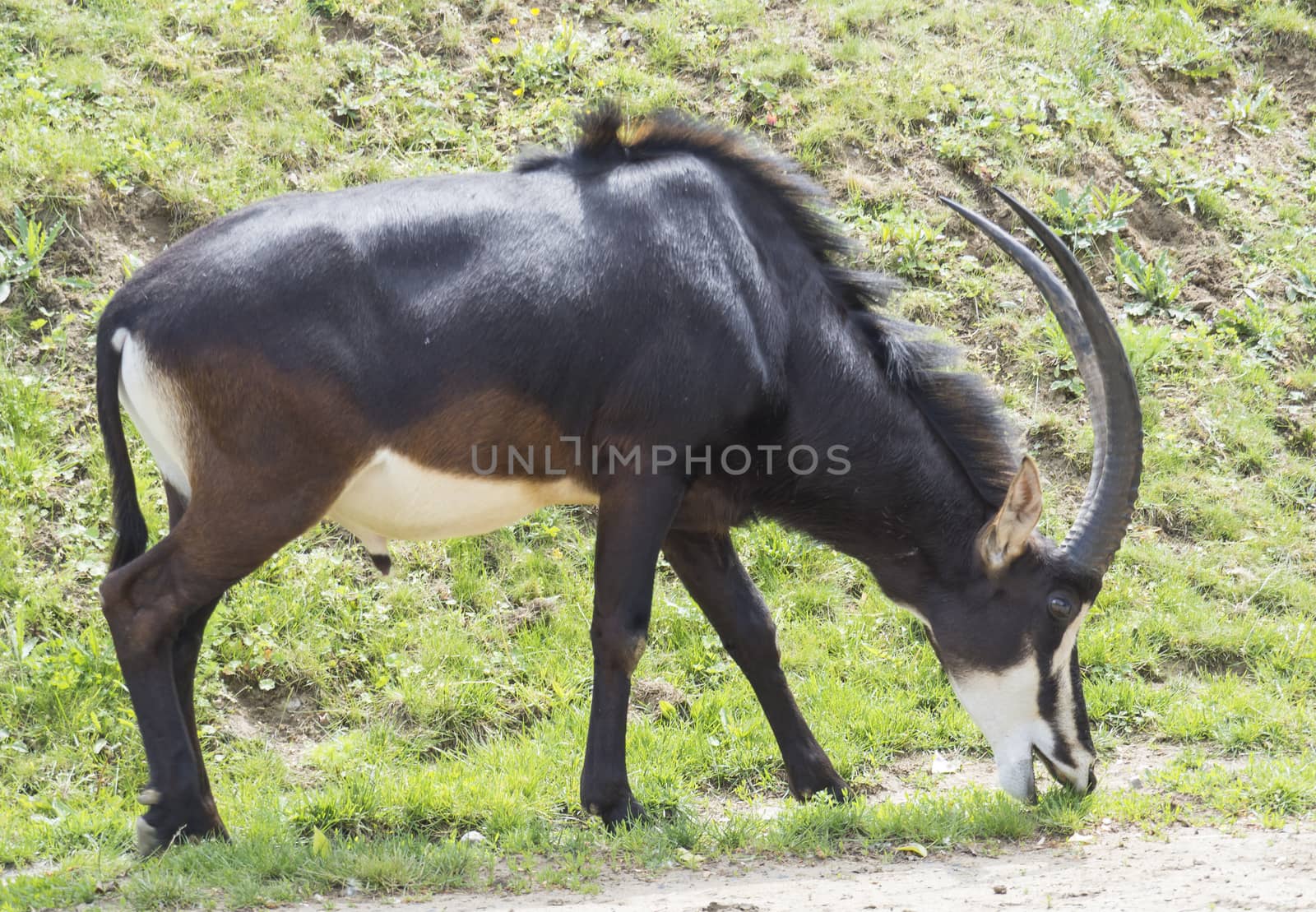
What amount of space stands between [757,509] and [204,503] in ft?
6.85

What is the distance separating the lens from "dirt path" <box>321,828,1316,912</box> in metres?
4.33

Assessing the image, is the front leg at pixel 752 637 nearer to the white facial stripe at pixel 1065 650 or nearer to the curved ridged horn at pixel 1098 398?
the white facial stripe at pixel 1065 650

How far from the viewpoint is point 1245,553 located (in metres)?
8.02

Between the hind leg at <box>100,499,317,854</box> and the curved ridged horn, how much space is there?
9.35 feet

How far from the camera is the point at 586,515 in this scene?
7809 mm

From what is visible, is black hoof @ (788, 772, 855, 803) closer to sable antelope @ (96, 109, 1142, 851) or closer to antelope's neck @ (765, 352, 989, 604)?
sable antelope @ (96, 109, 1142, 851)

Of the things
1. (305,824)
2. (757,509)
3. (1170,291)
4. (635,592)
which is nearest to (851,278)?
(757,509)

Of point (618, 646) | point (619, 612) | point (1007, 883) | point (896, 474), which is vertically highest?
point (896, 474)

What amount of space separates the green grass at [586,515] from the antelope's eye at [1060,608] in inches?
28.1

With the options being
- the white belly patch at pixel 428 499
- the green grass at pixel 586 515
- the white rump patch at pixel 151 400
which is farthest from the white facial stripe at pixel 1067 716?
the white rump patch at pixel 151 400

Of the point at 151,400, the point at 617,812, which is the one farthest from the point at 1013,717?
the point at 151,400

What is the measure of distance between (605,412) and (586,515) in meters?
2.69

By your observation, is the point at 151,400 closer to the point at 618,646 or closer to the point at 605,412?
the point at 605,412

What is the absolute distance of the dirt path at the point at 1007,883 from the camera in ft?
14.2
